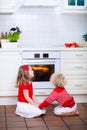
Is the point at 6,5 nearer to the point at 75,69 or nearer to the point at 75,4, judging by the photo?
the point at 75,4

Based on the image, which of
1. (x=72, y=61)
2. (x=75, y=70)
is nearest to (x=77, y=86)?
(x=75, y=70)

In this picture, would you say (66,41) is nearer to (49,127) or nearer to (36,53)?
(36,53)

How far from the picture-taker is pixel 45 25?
5262mm

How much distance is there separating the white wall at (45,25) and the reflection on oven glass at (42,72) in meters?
0.62

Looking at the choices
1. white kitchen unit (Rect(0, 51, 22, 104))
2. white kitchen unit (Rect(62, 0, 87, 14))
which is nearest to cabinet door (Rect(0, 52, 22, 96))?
white kitchen unit (Rect(0, 51, 22, 104))

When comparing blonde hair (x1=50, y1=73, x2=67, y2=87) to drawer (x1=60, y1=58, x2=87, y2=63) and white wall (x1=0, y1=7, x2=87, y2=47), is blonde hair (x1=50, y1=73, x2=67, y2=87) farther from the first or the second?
white wall (x1=0, y1=7, x2=87, y2=47)

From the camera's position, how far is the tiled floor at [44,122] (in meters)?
3.71

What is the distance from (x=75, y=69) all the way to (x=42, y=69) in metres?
0.44

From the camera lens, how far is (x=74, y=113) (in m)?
4.17

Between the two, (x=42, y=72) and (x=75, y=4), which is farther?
(x=75, y=4)

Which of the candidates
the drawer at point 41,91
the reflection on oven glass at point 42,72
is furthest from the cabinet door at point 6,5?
the drawer at point 41,91

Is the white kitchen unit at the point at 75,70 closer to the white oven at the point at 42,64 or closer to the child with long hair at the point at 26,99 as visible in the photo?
the white oven at the point at 42,64

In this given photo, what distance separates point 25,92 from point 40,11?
1550 millimetres

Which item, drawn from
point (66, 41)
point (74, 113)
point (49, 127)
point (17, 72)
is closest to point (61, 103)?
point (74, 113)
